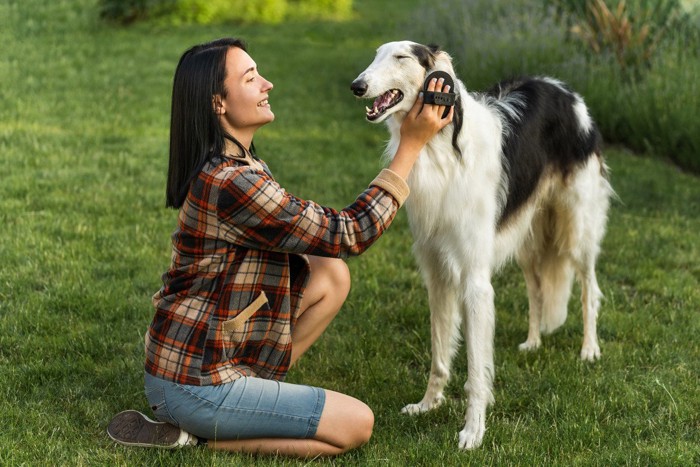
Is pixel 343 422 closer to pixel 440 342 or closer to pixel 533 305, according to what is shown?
pixel 440 342

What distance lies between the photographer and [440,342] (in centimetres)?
398

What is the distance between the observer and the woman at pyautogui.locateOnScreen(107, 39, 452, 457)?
10.2 ft

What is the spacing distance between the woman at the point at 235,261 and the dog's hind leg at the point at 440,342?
0.72 m

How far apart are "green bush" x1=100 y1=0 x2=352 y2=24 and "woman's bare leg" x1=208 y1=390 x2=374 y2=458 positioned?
11.6 metres

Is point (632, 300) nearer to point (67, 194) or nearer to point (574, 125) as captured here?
point (574, 125)

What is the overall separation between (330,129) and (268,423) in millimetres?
6240

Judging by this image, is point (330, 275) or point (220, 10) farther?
point (220, 10)

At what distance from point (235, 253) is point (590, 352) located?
7.40ft

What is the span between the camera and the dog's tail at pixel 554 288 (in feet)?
15.5

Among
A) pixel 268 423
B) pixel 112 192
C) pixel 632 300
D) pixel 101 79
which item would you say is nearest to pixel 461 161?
pixel 268 423

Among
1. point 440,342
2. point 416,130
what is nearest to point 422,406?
point 440,342

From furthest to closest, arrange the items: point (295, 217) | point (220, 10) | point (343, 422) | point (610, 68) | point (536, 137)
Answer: point (220, 10) → point (610, 68) → point (536, 137) → point (343, 422) → point (295, 217)

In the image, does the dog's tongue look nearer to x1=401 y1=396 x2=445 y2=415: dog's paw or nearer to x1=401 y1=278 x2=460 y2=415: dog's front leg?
x1=401 y1=278 x2=460 y2=415: dog's front leg

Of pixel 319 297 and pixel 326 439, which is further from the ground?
pixel 319 297
